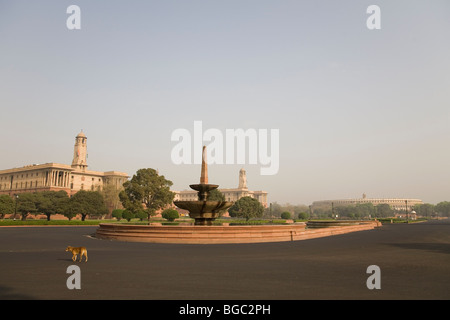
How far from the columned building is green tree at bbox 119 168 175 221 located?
64.0 meters

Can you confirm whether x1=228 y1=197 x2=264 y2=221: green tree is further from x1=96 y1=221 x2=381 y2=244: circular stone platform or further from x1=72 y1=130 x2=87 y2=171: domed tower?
x1=72 y1=130 x2=87 y2=171: domed tower

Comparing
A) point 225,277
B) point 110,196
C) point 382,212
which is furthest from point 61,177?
point 382,212

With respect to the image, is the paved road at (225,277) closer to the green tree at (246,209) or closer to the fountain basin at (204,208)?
the fountain basin at (204,208)

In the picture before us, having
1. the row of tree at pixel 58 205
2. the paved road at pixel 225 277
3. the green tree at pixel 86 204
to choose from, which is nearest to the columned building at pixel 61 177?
the row of tree at pixel 58 205

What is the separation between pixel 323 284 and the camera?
331 inches

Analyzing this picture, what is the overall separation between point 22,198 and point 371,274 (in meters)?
79.7

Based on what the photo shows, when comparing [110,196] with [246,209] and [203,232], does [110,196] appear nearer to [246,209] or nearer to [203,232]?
[246,209]

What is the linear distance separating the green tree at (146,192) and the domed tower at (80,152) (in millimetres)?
100367

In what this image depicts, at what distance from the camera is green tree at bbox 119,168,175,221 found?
54.8 m

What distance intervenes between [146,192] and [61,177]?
84.0 meters

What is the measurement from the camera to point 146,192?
5547 cm

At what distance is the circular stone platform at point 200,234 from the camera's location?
66.6 feet
